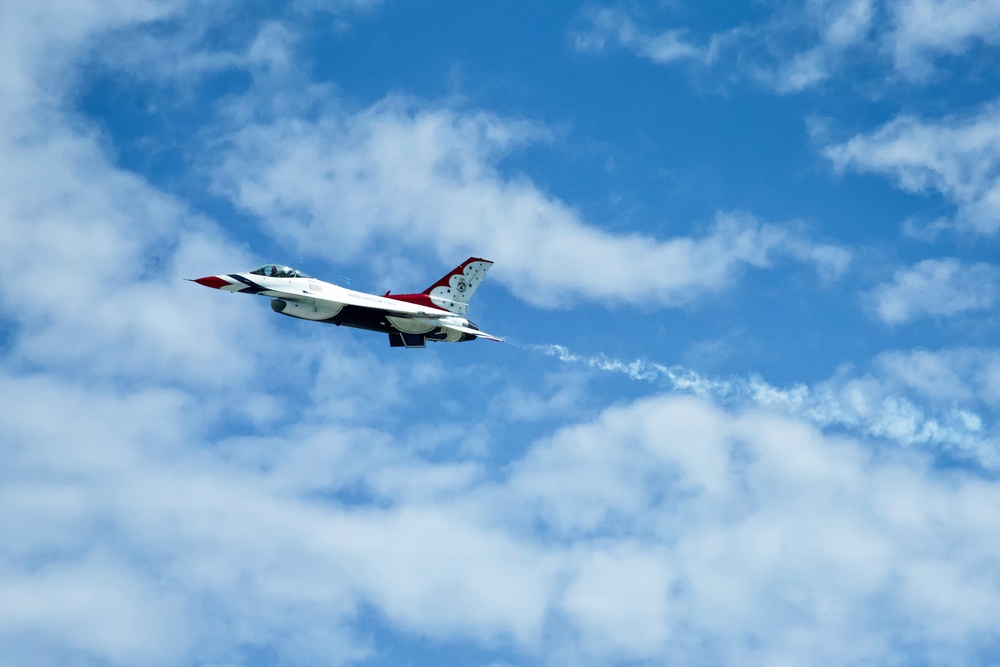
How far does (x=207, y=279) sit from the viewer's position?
367 ft

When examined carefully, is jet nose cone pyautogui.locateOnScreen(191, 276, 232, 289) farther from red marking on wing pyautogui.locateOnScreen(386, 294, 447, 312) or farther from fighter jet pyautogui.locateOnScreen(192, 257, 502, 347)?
red marking on wing pyautogui.locateOnScreen(386, 294, 447, 312)

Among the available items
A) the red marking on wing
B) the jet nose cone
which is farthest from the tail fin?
the jet nose cone

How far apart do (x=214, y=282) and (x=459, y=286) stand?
1975 centimetres

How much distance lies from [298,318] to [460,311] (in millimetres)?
13461

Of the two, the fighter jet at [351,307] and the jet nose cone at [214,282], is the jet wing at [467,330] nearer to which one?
the fighter jet at [351,307]

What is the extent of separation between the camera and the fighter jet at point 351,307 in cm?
11256

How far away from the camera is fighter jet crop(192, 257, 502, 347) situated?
113 m

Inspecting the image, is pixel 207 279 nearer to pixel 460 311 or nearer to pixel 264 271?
pixel 264 271

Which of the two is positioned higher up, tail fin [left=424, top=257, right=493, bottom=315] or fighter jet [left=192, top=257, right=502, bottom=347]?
tail fin [left=424, top=257, right=493, bottom=315]

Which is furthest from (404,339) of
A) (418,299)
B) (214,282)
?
(214,282)

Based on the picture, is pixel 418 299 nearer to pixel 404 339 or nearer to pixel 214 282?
pixel 404 339

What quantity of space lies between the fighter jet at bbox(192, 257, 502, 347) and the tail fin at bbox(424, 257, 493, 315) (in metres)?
1.26

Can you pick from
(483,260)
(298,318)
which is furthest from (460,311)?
(298,318)

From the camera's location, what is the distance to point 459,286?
119 m
